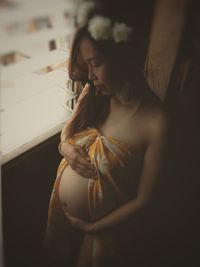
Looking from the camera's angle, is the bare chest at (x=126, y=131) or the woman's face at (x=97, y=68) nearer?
the woman's face at (x=97, y=68)

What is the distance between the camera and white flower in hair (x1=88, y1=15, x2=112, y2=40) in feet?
3.42

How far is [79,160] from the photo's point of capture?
4.21 feet

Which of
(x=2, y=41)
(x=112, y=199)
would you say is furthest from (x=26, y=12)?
(x=112, y=199)

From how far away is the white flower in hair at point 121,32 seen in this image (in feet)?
3.46

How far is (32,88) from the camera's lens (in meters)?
1.20

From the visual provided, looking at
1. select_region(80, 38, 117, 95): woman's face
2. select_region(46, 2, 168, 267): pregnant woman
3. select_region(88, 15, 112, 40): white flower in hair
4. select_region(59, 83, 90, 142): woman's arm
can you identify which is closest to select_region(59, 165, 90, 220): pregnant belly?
select_region(46, 2, 168, 267): pregnant woman

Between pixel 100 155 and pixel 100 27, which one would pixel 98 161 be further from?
pixel 100 27

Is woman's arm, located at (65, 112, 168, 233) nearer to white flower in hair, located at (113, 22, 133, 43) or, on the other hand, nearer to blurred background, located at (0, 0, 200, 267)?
blurred background, located at (0, 0, 200, 267)

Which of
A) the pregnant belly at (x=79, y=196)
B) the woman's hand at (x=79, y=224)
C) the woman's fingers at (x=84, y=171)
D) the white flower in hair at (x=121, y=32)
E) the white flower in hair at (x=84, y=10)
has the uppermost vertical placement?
the white flower in hair at (x=84, y=10)

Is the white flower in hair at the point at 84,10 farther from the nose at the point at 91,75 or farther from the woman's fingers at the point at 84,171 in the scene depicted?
the woman's fingers at the point at 84,171

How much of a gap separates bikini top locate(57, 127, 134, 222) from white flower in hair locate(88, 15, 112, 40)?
1.22ft

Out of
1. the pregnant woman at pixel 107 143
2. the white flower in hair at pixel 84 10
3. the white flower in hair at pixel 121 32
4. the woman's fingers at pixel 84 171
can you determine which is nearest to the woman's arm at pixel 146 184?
the pregnant woman at pixel 107 143

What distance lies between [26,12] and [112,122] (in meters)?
0.50

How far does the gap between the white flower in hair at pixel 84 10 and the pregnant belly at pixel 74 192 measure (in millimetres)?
555
